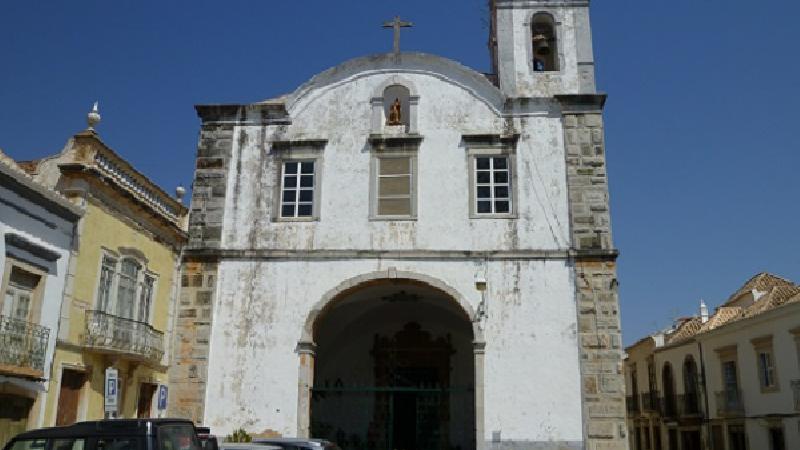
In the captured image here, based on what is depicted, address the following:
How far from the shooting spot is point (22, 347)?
10602 mm

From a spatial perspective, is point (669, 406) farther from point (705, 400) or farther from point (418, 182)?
point (418, 182)

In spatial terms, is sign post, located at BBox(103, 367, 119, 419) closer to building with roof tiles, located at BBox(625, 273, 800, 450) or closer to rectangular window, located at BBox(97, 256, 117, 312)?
rectangular window, located at BBox(97, 256, 117, 312)

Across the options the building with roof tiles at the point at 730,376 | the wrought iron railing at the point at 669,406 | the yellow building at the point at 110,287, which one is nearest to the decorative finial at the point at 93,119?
the yellow building at the point at 110,287

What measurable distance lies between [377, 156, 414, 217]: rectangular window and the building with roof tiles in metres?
12.6

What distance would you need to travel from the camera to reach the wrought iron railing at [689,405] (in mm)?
27234

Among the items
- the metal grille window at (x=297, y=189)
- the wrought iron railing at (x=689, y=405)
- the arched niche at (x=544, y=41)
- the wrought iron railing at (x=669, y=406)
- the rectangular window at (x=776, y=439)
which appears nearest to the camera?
the metal grille window at (x=297, y=189)

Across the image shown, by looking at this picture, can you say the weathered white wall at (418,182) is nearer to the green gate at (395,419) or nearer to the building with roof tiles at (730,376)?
the green gate at (395,419)

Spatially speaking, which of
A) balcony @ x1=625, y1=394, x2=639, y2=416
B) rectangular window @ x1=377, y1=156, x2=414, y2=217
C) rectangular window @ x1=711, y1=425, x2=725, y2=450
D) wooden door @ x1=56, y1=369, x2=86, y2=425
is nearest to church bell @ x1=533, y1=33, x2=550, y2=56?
rectangular window @ x1=377, y1=156, x2=414, y2=217

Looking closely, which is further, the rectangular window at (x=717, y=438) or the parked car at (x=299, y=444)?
the rectangular window at (x=717, y=438)

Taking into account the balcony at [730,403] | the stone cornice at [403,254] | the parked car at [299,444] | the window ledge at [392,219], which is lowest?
the parked car at [299,444]

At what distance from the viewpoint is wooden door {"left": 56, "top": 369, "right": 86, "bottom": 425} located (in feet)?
38.2

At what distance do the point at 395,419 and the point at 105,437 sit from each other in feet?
42.4

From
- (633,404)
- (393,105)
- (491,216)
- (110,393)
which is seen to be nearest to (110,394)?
(110,393)

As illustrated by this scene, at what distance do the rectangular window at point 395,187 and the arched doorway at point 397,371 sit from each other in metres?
3.00
